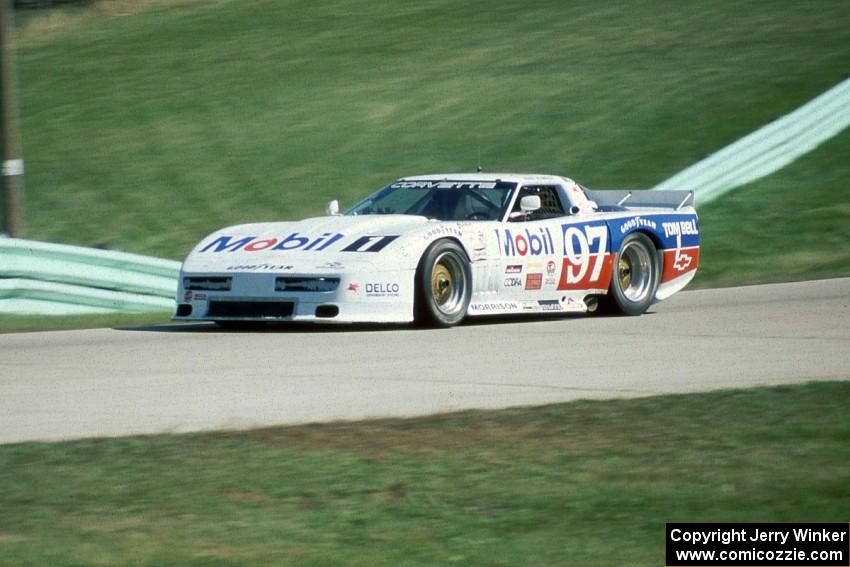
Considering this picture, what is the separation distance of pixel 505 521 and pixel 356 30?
23198 mm

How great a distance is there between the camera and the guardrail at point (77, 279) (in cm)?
1345

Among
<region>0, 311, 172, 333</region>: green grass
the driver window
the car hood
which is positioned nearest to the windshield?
the driver window

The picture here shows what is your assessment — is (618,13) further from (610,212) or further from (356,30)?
(610,212)

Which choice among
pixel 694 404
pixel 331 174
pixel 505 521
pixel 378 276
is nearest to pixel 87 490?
pixel 505 521

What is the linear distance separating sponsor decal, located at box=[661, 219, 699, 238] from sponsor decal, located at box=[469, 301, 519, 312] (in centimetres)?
213

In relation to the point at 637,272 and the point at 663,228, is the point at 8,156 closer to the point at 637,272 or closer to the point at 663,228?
the point at 637,272

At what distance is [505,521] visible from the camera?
537cm

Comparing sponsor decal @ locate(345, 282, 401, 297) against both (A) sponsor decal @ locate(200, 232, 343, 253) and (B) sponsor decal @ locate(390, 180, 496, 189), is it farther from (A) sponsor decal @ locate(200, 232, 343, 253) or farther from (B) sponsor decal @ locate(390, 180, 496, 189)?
(B) sponsor decal @ locate(390, 180, 496, 189)

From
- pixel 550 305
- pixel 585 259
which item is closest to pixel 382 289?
pixel 550 305

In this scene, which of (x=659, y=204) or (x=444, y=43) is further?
(x=444, y=43)

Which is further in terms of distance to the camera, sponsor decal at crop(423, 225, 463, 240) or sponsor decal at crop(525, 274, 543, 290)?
sponsor decal at crop(525, 274, 543, 290)

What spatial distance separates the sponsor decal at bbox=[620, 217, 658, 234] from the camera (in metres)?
13.6

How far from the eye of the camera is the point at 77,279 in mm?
13656

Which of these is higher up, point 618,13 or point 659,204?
point 618,13
